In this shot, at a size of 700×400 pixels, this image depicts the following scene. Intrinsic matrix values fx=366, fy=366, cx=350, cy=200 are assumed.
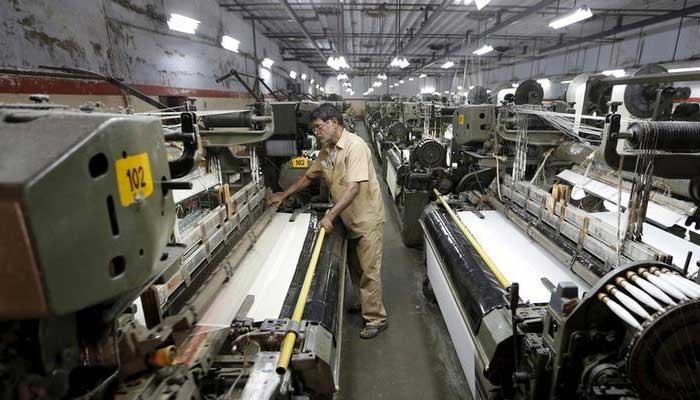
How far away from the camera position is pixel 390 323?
10.8 ft

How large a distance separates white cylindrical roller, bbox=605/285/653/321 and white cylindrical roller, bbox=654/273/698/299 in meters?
Result: 0.12

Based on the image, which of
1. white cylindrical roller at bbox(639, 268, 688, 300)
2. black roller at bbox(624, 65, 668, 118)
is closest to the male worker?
Answer: white cylindrical roller at bbox(639, 268, 688, 300)

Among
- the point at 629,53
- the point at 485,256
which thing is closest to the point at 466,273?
the point at 485,256

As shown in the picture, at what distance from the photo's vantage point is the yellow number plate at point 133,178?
724mm

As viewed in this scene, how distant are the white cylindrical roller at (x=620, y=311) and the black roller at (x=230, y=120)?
2.64 meters

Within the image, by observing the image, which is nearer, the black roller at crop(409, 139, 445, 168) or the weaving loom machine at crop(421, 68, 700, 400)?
the weaving loom machine at crop(421, 68, 700, 400)

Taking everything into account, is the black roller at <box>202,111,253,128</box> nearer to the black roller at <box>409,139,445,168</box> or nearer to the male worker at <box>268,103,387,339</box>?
the male worker at <box>268,103,387,339</box>

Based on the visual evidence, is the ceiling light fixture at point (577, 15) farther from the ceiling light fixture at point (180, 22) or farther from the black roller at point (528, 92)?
the ceiling light fixture at point (180, 22)

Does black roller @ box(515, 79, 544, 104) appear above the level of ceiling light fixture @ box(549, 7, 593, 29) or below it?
below

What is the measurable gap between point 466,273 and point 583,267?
0.66m

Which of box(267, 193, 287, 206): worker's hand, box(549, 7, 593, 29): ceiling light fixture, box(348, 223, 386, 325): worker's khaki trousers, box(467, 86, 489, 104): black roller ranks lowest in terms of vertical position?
box(348, 223, 386, 325): worker's khaki trousers

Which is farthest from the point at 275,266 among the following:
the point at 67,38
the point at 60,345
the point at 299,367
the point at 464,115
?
the point at 67,38

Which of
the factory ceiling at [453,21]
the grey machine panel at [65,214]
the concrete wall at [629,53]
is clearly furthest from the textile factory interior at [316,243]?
the concrete wall at [629,53]

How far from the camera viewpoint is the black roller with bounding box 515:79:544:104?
4707mm
